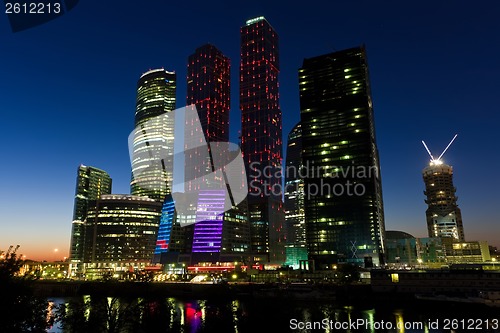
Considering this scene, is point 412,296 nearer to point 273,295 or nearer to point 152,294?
point 273,295

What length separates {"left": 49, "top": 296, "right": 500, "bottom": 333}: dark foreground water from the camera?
63719 mm

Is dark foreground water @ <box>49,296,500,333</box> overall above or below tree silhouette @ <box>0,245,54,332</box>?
below

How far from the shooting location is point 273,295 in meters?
113

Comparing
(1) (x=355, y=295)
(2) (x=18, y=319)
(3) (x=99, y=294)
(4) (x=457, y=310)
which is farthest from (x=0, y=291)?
(3) (x=99, y=294)

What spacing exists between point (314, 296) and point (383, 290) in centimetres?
1989

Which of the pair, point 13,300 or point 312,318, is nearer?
point 13,300

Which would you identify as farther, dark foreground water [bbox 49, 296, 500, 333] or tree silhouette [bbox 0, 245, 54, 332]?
dark foreground water [bbox 49, 296, 500, 333]

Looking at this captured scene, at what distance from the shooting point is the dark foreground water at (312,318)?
209 ft

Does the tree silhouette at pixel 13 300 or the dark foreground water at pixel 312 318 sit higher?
the tree silhouette at pixel 13 300

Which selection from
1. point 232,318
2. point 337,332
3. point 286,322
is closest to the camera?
point 337,332

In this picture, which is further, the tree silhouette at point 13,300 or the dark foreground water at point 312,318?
the dark foreground water at point 312,318

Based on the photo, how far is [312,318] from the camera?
254 ft

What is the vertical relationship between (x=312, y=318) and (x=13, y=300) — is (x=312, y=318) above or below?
below

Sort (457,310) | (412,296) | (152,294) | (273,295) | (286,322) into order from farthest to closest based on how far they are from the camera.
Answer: (152,294) → (273,295) → (412,296) → (457,310) → (286,322)
